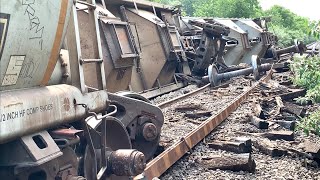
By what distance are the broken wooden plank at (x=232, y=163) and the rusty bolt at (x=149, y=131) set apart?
0.70 metres

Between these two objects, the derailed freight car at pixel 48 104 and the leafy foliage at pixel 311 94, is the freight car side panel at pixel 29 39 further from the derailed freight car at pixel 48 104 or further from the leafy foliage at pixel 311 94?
the leafy foliage at pixel 311 94

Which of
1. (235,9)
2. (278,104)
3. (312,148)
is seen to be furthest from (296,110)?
(235,9)

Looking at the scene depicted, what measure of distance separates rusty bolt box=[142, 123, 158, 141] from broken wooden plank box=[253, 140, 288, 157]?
1580 millimetres

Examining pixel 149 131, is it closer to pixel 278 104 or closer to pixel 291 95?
pixel 278 104

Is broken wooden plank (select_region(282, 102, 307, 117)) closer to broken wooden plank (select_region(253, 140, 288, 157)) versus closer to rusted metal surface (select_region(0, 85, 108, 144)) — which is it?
broken wooden plank (select_region(253, 140, 288, 157))

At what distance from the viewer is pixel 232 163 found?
4848mm

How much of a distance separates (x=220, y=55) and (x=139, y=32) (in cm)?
538

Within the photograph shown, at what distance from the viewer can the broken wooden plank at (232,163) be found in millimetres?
4785

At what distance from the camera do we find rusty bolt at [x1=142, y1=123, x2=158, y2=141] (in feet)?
16.0

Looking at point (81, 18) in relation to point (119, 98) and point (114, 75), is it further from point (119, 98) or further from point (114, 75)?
point (114, 75)

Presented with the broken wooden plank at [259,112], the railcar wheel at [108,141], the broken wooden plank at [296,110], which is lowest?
the broken wooden plank at [296,110]

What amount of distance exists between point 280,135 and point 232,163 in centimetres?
174

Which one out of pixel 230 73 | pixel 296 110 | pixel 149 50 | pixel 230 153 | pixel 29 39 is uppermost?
pixel 29 39

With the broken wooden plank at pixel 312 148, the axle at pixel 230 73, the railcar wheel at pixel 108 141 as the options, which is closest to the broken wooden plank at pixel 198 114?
the broken wooden plank at pixel 312 148
